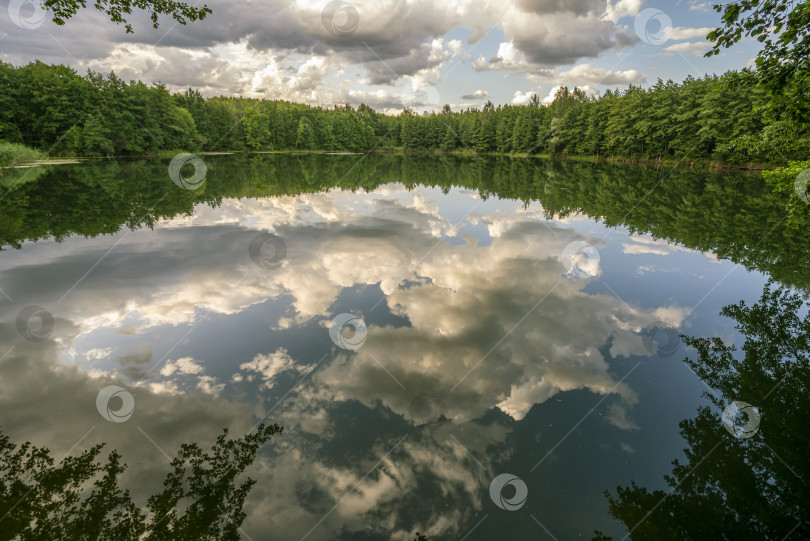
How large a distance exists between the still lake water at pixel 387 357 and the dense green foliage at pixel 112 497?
8.8 inches

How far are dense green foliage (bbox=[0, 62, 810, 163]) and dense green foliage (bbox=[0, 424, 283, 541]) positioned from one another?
4964 cm

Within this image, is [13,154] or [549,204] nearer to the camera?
[549,204]

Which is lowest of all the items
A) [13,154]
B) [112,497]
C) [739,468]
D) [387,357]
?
[13,154]

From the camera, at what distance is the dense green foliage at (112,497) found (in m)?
4.74

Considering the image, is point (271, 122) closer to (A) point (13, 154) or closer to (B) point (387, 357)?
(A) point (13, 154)

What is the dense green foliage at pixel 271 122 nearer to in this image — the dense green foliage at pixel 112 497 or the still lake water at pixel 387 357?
the still lake water at pixel 387 357

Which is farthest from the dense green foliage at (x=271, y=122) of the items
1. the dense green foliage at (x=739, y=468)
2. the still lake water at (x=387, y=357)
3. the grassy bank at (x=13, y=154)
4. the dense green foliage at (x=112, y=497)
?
the dense green foliage at (x=112, y=497)

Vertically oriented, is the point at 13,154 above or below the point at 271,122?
above

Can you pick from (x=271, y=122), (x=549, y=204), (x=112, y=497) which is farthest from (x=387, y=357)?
(x=271, y=122)

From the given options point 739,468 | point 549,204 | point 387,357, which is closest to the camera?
point 739,468

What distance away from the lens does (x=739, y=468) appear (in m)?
5.93

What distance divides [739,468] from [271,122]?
141 m

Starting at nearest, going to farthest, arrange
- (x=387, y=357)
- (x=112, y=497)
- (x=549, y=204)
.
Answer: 1. (x=112, y=497)
2. (x=387, y=357)
3. (x=549, y=204)

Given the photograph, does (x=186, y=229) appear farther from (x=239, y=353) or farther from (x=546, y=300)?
(x=546, y=300)
